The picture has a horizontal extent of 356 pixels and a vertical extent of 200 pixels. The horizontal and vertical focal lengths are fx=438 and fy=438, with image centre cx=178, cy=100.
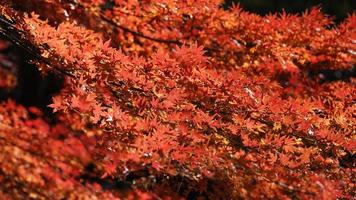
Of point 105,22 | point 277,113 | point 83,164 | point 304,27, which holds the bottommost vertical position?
point 83,164

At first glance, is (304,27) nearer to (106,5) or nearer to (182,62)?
(182,62)

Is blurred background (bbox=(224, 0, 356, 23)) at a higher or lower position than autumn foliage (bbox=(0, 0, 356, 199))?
higher

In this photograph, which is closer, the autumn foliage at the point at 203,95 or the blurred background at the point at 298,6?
the autumn foliage at the point at 203,95

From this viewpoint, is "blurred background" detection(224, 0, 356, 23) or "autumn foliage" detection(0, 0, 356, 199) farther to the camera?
"blurred background" detection(224, 0, 356, 23)

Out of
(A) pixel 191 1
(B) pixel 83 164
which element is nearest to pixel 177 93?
(A) pixel 191 1

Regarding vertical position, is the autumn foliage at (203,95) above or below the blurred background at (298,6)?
below

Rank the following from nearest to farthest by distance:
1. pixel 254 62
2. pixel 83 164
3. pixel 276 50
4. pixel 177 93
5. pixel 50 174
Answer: pixel 177 93, pixel 276 50, pixel 254 62, pixel 50 174, pixel 83 164
